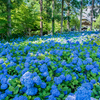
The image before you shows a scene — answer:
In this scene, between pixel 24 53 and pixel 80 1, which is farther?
pixel 80 1

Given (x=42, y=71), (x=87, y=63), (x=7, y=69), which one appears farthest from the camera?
(x=87, y=63)

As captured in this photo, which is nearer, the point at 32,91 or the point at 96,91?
the point at 32,91

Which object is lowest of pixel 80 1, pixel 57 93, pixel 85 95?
pixel 57 93

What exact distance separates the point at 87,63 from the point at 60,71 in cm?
73

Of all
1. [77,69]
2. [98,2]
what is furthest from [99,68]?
[98,2]

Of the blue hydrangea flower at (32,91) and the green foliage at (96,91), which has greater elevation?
the blue hydrangea flower at (32,91)

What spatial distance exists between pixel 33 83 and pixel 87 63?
4.43 feet

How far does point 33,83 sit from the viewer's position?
157 cm

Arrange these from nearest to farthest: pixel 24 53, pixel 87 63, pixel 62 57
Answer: pixel 87 63
pixel 62 57
pixel 24 53

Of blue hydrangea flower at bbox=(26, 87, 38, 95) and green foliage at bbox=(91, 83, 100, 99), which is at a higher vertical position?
blue hydrangea flower at bbox=(26, 87, 38, 95)

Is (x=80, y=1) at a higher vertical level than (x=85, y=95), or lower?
higher

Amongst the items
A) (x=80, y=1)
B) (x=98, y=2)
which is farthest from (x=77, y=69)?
(x=98, y=2)

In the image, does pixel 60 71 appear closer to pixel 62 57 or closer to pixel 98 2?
pixel 62 57

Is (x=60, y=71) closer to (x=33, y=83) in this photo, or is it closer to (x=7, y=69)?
(x=33, y=83)
